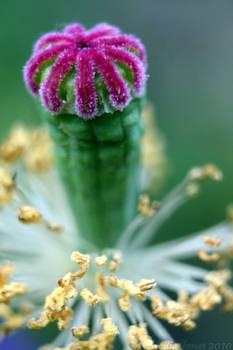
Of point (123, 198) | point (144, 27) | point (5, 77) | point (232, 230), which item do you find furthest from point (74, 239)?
point (144, 27)

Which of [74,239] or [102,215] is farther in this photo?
[74,239]

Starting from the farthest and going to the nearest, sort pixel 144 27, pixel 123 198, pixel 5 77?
pixel 144 27
pixel 5 77
pixel 123 198

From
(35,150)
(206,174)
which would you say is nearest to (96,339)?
(206,174)

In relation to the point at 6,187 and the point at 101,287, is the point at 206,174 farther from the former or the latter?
the point at 6,187

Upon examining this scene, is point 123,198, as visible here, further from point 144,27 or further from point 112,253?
point 144,27

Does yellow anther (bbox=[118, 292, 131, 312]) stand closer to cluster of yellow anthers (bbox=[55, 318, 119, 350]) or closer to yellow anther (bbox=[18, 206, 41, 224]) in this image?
cluster of yellow anthers (bbox=[55, 318, 119, 350])
